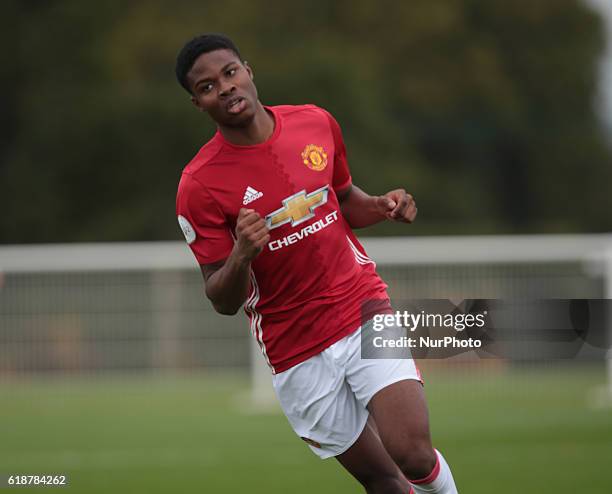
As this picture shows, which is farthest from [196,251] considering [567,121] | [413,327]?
[567,121]

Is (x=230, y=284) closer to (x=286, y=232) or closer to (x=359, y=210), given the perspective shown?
(x=286, y=232)

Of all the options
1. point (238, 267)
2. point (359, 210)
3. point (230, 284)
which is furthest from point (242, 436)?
point (238, 267)

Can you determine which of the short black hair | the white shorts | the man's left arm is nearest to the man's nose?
the short black hair

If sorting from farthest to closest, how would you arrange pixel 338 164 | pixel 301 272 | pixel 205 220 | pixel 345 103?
pixel 345 103, pixel 338 164, pixel 301 272, pixel 205 220

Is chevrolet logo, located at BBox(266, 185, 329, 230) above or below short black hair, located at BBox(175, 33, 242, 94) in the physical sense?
below

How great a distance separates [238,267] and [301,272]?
0.50 metres

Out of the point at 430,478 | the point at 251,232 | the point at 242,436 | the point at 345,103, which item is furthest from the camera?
the point at 345,103

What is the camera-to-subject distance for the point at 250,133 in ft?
18.5

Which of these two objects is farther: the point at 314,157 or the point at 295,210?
the point at 314,157

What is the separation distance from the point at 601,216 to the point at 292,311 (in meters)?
27.6

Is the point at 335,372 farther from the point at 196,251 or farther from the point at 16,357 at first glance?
the point at 16,357

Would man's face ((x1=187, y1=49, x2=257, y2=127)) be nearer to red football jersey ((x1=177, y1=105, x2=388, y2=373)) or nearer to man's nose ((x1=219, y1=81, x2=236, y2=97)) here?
man's nose ((x1=219, y1=81, x2=236, y2=97))

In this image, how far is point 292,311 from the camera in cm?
569

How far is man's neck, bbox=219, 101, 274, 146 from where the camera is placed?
5.64 meters
